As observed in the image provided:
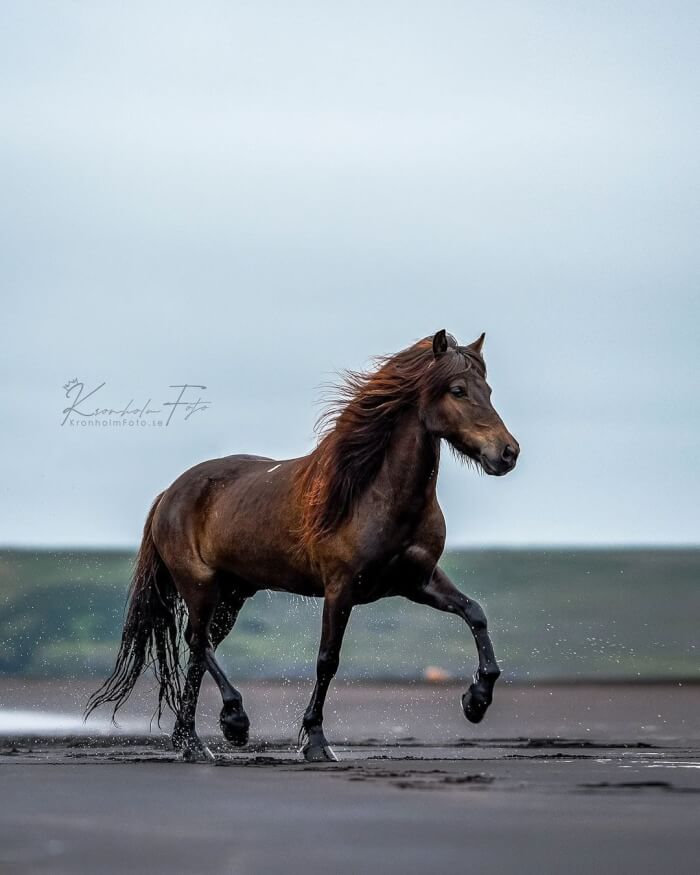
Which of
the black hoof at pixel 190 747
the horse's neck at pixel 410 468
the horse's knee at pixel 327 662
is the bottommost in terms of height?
the black hoof at pixel 190 747

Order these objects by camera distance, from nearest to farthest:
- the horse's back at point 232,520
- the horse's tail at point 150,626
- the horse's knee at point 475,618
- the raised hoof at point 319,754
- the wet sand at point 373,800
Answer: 1. the wet sand at point 373,800
2. the raised hoof at point 319,754
3. the horse's knee at point 475,618
4. the horse's back at point 232,520
5. the horse's tail at point 150,626

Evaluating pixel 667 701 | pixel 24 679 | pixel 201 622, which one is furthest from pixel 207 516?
pixel 24 679

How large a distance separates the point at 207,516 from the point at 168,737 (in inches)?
80.7

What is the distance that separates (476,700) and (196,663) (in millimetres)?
2290

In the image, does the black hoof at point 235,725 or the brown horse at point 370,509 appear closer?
the brown horse at point 370,509

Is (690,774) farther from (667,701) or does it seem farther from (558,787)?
(667,701)

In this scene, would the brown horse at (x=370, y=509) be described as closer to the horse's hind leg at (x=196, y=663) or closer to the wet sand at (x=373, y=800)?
the horse's hind leg at (x=196, y=663)

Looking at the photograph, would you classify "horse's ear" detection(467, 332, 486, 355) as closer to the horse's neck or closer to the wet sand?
the horse's neck

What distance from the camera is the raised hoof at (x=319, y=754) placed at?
11.8 meters

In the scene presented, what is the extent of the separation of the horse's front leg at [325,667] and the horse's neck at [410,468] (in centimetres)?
57

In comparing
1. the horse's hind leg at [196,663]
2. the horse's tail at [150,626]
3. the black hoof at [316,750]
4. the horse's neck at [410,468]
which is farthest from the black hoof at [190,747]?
the horse's neck at [410,468]

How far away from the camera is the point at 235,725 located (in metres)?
12.5

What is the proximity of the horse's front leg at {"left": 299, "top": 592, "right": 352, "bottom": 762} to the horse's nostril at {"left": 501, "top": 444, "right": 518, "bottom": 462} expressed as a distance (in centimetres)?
111

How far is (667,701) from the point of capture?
1742 cm
